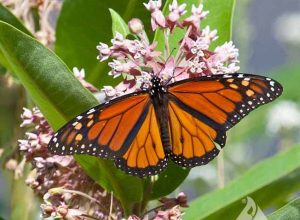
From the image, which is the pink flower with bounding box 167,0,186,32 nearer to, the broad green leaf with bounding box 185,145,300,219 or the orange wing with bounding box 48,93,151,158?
the orange wing with bounding box 48,93,151,158

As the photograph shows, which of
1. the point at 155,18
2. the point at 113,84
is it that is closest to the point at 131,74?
the point at 155,18

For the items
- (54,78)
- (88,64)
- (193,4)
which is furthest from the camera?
(88,64)

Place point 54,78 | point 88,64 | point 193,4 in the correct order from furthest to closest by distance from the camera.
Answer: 1. point 88,64
2. point 193,4
3. point 54,78

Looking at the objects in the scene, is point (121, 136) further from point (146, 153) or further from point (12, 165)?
point (12, 165)

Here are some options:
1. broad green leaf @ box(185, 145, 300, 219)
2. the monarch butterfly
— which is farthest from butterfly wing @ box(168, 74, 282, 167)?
broad green leaf @ box(185, 145, 300, 219)

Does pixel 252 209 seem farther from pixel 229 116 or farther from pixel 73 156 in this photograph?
pixel 73 156

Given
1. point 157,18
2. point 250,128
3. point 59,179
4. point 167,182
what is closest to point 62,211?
point 59,179
